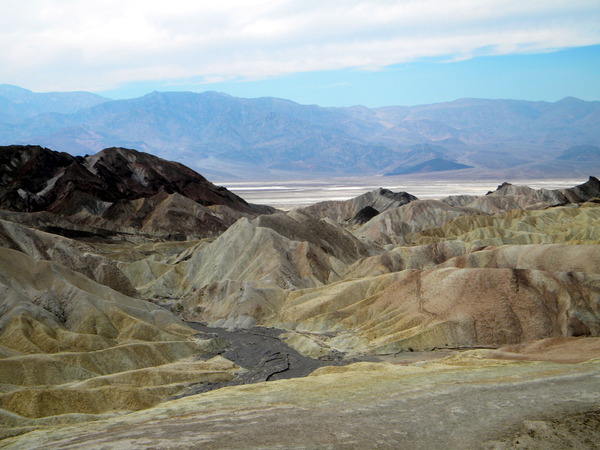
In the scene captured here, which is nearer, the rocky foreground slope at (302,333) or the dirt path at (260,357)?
the rocky foreground slope at (302,333)

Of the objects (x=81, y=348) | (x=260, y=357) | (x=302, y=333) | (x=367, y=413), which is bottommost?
(x=260, y=357)

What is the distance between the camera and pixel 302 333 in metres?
93.7

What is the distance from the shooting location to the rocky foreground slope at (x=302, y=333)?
154 ft

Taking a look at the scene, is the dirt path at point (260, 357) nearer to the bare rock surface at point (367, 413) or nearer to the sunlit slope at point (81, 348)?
the sunlit slope at point (81, 348)

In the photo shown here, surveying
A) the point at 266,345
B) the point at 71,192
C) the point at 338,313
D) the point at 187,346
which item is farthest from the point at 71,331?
the point at 71,192

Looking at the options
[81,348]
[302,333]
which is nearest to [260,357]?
[302,333]

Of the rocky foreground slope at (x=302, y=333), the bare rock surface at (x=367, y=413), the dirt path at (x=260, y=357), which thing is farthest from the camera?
the dirt path at (x=260, y=357)

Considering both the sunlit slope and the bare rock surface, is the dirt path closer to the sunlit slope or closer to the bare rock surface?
the sunlit slope

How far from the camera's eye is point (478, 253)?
10831cm

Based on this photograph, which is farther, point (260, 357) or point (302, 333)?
point (302, 333)

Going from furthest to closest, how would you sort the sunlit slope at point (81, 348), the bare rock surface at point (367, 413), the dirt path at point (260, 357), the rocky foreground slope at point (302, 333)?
the dirt path at point (260, 357) → the sunlit slope at point (81, 348) → the rocky foreground slope at point (302, 333) → the bare rock surface at point (367, 413)

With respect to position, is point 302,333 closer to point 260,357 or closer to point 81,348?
point 260,357

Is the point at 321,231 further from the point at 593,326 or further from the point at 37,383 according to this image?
the point at 37,383

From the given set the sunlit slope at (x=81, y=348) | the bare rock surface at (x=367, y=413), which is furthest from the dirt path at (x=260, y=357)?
the bare rock surface at (x=367, y=413)
